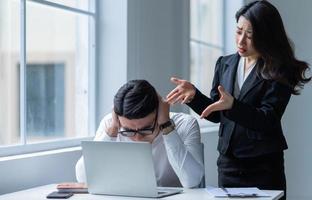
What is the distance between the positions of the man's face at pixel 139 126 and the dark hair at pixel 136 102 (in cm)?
2

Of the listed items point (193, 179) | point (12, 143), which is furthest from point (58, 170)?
point (193, 179)

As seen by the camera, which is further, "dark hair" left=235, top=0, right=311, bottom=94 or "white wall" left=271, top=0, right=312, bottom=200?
"white wall" left=271, top=0, right=312, bottom=200

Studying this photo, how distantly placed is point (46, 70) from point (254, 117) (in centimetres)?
120

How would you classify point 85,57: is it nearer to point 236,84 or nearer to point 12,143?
point 12,143

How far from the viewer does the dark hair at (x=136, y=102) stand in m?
2.38

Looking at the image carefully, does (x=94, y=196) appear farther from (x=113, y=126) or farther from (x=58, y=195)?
(x=113, y=126)

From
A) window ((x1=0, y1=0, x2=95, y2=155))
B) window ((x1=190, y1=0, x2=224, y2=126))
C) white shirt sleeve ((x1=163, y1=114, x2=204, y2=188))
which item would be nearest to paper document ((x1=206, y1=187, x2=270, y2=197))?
white shirt sleeve ((x1=163, y1=114, x2=204, y2=188))

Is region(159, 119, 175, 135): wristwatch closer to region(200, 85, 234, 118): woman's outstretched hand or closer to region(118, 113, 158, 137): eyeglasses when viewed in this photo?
region(118, 113, 158, 137): eyeglasses

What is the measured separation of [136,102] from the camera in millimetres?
2391

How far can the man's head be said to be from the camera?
2381mm

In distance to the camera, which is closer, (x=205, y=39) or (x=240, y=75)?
(x=240, y=75)

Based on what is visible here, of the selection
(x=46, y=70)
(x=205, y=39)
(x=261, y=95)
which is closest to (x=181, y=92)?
(x=261, y=95)

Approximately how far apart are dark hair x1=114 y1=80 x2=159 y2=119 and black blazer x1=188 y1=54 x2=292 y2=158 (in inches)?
8.1

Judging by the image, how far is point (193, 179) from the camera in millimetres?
2432
